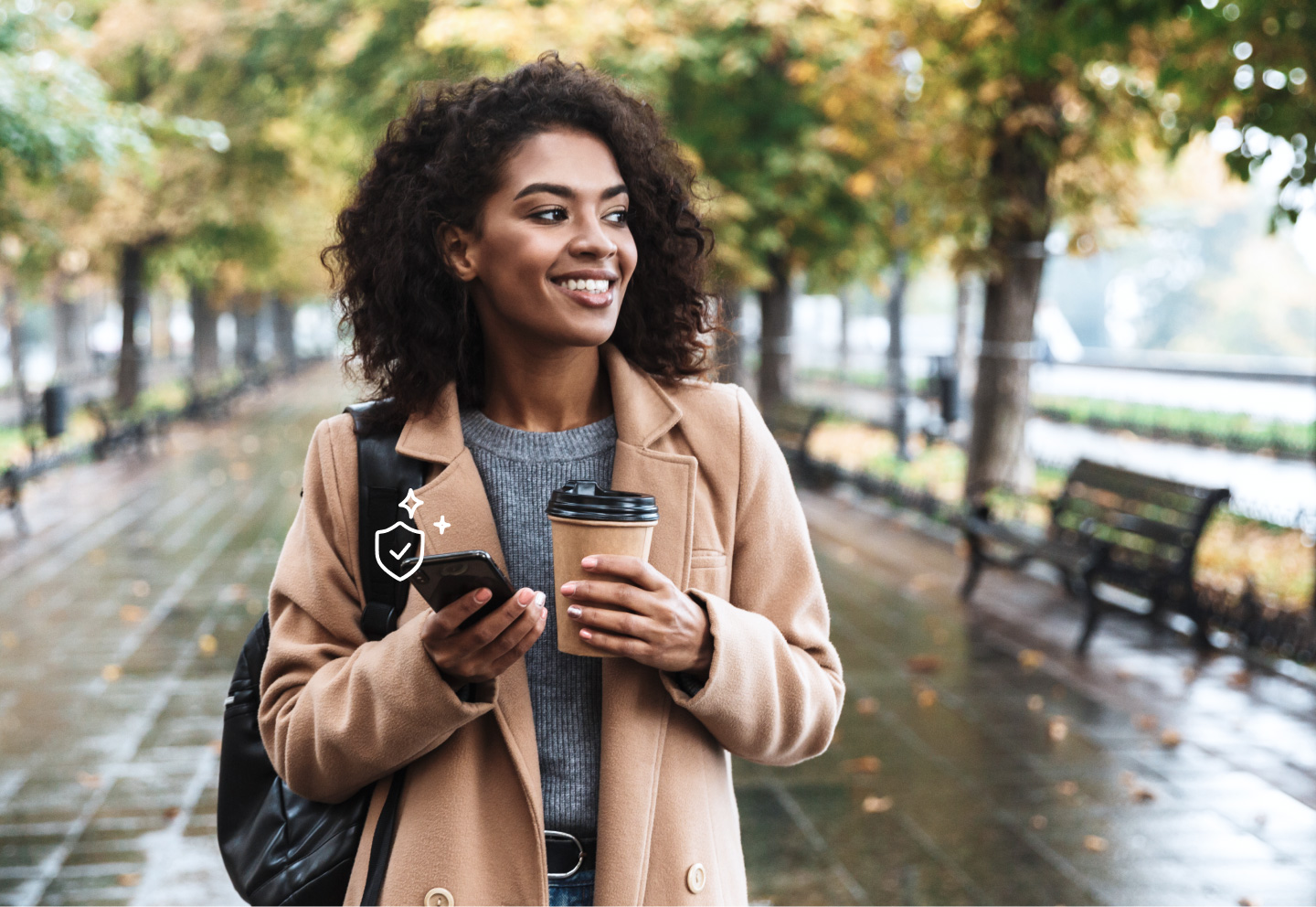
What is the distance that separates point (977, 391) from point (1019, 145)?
2.25m

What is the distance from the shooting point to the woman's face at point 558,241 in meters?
1.81

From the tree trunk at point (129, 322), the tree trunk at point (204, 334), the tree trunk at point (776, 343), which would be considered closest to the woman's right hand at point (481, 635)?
the tree trunk at point (776, 343)

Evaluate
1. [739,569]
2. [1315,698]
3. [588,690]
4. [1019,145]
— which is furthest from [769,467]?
[1019,145]

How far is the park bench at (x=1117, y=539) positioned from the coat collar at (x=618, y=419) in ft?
Answer: 20.5

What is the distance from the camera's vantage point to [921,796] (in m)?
5.27

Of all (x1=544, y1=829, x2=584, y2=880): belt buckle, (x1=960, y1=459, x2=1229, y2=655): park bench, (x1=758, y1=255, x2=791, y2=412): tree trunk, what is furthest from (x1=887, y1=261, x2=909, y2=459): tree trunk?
(x1=544, y1=829, x2=584, y2=880): belt buckle

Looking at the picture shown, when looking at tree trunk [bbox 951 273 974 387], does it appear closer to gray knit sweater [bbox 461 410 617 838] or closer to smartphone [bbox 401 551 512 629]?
gray knit sweater [bbox 461 410 617 838]

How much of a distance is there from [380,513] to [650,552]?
16.1 inches

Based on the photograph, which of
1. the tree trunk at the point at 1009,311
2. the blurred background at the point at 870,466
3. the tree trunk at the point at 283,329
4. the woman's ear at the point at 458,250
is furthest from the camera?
the tree trunk at the point at 283,329

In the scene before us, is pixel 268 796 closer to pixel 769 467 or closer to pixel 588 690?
pixel 588 690

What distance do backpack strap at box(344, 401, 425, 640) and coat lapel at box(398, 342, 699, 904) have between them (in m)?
0.03

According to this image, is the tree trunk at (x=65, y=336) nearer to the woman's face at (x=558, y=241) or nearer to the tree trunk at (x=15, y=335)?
the tree trunk at (x=15, y=335)

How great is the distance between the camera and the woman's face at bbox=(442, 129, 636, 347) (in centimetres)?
181

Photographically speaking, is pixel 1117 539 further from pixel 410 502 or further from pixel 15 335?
pixel 15 335
